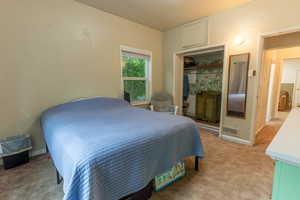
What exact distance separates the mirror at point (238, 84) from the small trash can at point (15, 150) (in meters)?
3.63

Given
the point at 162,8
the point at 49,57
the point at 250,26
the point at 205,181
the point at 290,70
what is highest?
the point at 162,8

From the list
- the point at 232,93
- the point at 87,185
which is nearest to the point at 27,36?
the point at 87,185

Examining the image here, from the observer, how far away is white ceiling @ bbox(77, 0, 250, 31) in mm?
2533

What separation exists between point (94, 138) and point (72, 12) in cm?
242

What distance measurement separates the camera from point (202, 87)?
4.68 metres

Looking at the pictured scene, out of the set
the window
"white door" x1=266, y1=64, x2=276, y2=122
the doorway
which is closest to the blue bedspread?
the doorway

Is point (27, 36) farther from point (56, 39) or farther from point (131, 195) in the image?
point (131, 195)

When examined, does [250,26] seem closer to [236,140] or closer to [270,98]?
[236,140]

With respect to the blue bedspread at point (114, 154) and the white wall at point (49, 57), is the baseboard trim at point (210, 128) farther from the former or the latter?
the white wall at point (49, 57)

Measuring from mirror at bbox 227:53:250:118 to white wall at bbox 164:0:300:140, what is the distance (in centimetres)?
8

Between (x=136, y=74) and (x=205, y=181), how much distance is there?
8.83ft

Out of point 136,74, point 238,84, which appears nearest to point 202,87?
point 238,84

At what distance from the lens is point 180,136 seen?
1.62 metres

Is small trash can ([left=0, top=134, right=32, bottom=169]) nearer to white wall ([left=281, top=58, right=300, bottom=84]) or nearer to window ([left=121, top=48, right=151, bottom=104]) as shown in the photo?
window ([left=121, top=48, right=151, bottom=104])
